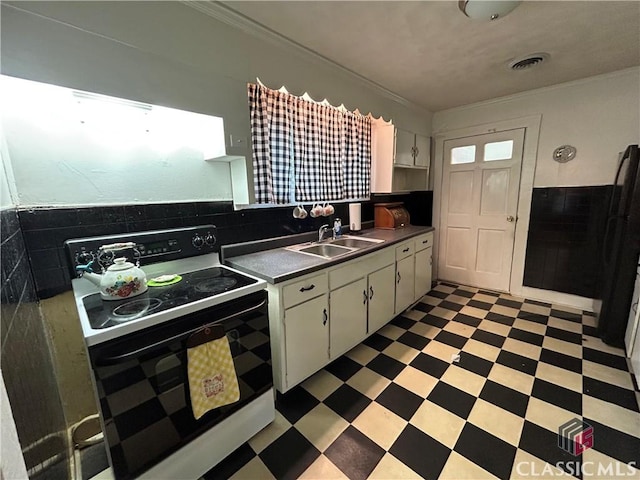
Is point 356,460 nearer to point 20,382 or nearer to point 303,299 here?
point 303,299

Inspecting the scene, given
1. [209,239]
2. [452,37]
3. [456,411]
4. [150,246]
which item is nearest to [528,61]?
[452,37]

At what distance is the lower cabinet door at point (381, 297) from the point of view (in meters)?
2.15

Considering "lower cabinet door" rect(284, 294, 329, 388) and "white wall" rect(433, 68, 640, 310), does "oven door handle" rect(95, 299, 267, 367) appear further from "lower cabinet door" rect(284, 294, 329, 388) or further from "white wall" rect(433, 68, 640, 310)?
"white wall" rect(433, 68, 640, 310)

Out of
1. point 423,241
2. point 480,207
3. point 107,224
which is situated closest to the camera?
point 107,224

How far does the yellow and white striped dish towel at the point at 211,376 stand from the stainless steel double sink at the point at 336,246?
3.30 ft

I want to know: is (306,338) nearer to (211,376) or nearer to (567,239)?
(211,376)

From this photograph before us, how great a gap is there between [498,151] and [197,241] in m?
3.40

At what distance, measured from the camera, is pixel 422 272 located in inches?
114

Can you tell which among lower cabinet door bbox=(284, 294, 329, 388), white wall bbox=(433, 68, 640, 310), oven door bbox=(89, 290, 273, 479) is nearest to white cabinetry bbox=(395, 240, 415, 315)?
lower cabinet door bbox=(284, 294, 329, 388)

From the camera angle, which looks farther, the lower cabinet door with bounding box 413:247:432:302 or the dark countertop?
the lower cabinet door with bounding box 413:247:432:302

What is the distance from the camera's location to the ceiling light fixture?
1361mm

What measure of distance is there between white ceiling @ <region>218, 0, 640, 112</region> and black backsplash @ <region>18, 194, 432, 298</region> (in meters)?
1.16

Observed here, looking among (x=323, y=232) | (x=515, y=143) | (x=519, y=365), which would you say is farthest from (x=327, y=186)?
(x=515, y=143)

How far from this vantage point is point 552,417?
1498mm
